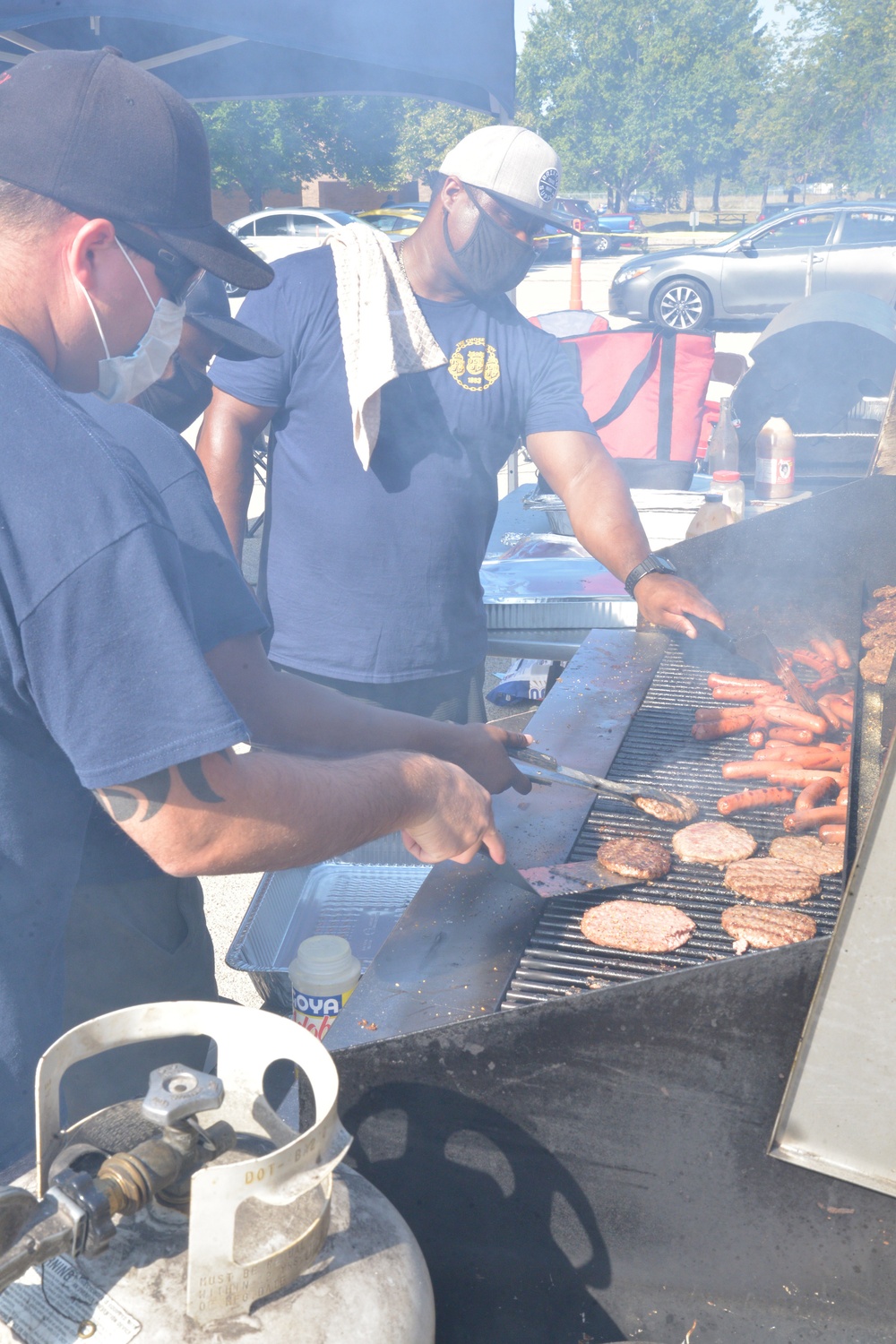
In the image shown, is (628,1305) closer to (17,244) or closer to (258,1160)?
(258,1160)

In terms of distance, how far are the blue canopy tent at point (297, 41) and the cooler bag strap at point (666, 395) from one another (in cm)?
186

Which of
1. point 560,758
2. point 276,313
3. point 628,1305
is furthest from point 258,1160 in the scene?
point 276,313

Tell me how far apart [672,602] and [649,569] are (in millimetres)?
164

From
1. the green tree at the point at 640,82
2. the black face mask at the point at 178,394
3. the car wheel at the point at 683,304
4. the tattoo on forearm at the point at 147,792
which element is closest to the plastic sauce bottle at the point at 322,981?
the tattoo on forearm at the point at 147,792

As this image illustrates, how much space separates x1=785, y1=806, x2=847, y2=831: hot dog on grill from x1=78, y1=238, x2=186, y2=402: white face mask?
1926 mm

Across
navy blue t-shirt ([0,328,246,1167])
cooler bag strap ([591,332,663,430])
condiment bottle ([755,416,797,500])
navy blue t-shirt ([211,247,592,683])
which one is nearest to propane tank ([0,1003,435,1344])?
navy blue t-shirt ([0,328,246,1167])

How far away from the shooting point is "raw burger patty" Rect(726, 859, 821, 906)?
227cm

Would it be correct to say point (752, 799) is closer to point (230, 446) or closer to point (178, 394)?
point (178, 394)

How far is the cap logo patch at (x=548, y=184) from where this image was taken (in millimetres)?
3547

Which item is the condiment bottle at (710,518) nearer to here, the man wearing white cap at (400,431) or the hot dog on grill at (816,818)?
the man wearing white cap at (400,431)

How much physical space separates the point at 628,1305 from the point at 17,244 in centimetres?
225

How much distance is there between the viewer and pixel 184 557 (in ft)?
6.95

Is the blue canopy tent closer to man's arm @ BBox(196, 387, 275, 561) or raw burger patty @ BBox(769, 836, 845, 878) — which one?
man's arm @ BBox(196, 387, 275, 561)

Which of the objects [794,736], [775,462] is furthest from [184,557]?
[775,462]
